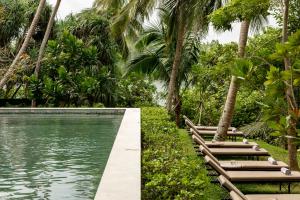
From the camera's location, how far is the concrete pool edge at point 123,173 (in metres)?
4.38

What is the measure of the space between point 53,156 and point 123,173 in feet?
12.9

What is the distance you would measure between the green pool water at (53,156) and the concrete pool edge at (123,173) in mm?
526

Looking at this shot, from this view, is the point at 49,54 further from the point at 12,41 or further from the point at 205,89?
the point at 205,89

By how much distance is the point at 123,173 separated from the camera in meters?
5.25

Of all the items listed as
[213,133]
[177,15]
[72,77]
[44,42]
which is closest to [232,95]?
[213,133]

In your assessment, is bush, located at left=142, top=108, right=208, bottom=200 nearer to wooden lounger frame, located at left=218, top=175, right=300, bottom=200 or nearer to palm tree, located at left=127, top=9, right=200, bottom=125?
wooden lounger frame, located at left=218, top=175, right=300, bottom=200

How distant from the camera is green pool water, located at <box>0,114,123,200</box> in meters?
6.50

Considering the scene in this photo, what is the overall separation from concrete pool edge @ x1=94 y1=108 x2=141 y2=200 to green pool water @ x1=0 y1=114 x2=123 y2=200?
0.53 metres

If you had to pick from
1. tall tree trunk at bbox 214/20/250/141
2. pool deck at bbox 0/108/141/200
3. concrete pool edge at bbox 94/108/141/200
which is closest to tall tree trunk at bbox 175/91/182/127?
tall tree trunk at bbox 214/20/250/141

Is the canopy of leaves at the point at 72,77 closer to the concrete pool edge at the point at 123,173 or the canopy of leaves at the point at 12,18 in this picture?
the canopy of leaves at the point at 12,18

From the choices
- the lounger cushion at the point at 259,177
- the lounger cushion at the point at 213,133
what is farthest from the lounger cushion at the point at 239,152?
the lounger cushion at the point at 213,133

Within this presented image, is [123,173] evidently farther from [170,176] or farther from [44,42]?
[44,42]

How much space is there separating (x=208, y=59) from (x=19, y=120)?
18.2ft

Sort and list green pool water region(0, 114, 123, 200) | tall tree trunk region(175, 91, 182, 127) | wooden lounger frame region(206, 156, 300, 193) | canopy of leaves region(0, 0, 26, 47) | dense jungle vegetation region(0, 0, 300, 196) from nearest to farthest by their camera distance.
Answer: wooden lounger frame region(206, 156, 300, 193) < green pool water region(0, 114, 123, 200) < dense jungle vegetation region(0, 0, 300, 196) < tall tree trunk region(175, 91, 182, 127) < canopy of leaves region(0, 0, 26, 47)
